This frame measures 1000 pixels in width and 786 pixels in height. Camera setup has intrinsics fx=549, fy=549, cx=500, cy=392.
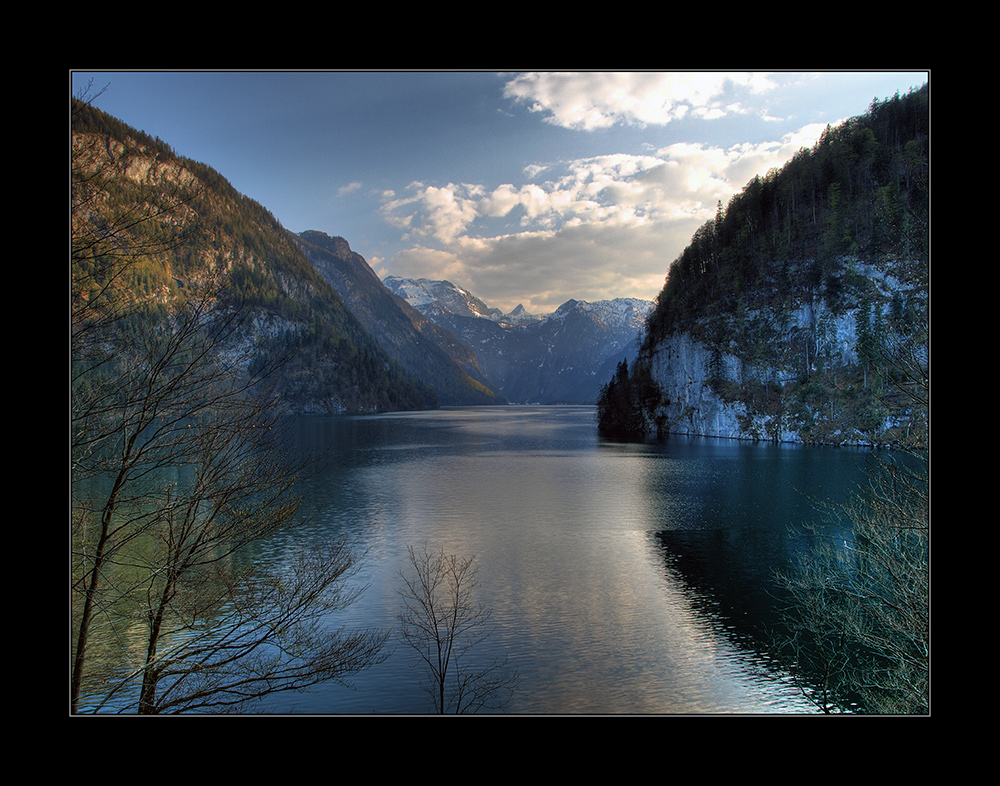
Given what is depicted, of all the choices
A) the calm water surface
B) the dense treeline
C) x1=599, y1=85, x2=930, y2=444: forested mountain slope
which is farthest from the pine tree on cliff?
the calm water surface

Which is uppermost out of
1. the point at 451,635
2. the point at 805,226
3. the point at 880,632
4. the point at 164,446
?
the point at 805,226

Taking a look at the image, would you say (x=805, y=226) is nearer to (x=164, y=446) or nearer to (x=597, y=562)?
(x=597, y=562)

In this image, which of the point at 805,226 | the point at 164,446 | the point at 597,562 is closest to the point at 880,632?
the point at 597,562

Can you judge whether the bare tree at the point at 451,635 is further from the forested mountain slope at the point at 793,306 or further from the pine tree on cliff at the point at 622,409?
the pine tree on cliff at the point at 622,409

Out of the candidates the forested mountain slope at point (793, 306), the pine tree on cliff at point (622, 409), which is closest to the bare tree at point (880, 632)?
the forested mountain slope at point (793, 306)
